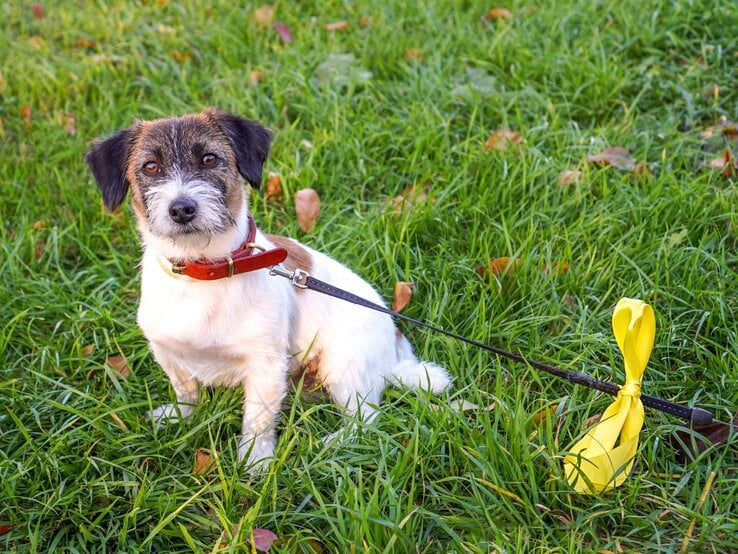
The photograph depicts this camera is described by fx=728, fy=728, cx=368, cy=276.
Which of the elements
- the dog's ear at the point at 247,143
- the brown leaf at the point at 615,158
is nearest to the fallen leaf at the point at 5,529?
the dog's ear at the point at 247,143

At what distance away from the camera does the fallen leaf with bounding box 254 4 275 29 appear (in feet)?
19.0

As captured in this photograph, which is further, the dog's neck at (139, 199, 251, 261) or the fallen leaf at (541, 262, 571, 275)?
the fallen leaf at (541, 262, 571, 275)

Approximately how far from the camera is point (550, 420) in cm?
262

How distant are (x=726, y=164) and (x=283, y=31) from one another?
3.34m

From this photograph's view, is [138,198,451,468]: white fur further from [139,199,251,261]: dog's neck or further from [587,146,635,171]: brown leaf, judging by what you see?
[587,146,635,171]: brown leaf

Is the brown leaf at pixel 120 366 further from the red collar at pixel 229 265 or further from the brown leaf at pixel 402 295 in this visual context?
the brown leaf at pixel 402 295

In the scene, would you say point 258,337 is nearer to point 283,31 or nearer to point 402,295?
point 402,295

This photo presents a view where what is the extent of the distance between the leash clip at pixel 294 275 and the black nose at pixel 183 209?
39 cm

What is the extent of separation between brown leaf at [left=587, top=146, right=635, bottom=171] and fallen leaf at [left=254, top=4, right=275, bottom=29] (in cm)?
292

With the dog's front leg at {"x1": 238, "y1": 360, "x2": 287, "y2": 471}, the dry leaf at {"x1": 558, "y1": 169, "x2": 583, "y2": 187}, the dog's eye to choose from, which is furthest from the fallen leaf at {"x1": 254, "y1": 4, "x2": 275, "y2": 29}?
the dog's front leg at {"x1": 238, "y1": 360, "x2": 287, "y2": 471}

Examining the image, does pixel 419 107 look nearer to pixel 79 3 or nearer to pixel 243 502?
pixel 243 502

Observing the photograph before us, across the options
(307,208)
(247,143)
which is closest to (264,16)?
(307,208)

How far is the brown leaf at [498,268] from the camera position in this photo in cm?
348

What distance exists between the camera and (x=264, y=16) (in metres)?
5.82
